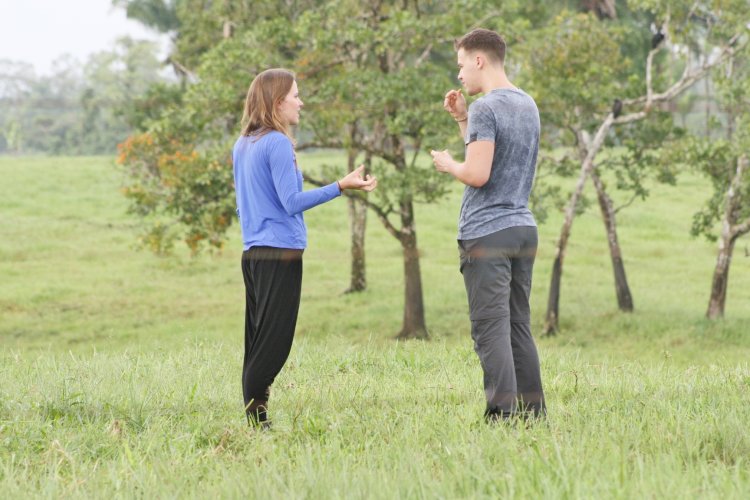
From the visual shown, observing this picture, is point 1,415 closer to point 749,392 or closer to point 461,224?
point 461,224

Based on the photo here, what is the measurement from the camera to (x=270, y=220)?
16.9ft

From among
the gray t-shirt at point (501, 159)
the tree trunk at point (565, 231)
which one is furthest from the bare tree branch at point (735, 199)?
the gray t-shirt at point (501, 159)

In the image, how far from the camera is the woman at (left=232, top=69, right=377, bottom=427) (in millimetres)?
5094

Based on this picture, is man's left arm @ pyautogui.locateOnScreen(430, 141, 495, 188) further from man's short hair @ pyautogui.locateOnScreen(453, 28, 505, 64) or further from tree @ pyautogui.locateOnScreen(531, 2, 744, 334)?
tree @ pyautogui.locateOnScreen(531, 2, 744, 334)

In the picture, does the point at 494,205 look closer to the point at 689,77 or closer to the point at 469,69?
the point at 469,69

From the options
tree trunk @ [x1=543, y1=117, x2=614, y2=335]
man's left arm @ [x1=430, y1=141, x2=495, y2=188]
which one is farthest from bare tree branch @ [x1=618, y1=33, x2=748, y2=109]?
man's left arm @ [x1=430, y1=141, x2=495, y2=188]

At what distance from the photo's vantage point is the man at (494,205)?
4906 mm

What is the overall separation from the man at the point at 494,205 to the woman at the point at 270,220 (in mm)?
610

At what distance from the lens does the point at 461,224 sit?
5.05 m

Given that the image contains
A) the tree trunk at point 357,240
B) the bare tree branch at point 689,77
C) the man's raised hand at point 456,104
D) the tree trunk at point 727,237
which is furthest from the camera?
the tree trunk at point 357,240

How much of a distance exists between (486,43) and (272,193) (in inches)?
55.3

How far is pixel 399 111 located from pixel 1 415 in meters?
13.7

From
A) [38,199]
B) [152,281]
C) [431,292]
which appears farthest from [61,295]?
[38,199]

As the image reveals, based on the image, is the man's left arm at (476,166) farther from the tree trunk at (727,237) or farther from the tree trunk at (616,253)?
the tree trunk at (616,253)
